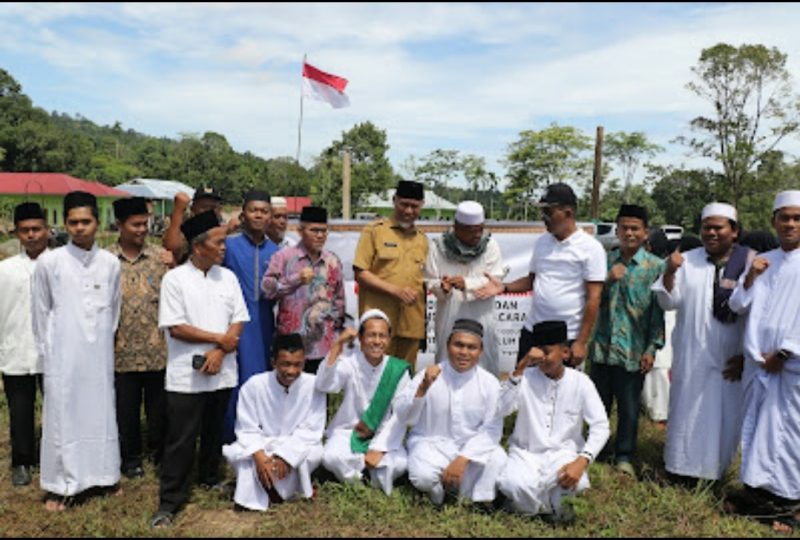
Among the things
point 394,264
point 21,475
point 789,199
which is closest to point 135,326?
point 21,475

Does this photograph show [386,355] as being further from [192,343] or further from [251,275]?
[192,343]

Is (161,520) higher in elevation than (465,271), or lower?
lower

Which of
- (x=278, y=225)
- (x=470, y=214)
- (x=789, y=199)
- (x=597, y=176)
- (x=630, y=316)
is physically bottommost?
(x=630, y=316)

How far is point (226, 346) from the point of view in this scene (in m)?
3.83

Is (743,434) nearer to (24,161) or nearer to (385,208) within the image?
(385,208)

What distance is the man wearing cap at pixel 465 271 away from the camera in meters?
4.42

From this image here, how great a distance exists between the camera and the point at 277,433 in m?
4.16

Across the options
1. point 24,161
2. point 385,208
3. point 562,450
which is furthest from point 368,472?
point 24,161

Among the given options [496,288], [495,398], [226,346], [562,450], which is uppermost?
[496,288]

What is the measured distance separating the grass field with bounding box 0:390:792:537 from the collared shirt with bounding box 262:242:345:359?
1.01 metres

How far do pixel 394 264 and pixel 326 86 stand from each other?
710cm

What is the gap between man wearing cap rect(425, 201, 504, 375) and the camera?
442 centimetres

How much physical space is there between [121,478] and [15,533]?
2.60 feet

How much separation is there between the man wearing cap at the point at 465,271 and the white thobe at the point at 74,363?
2.22m
